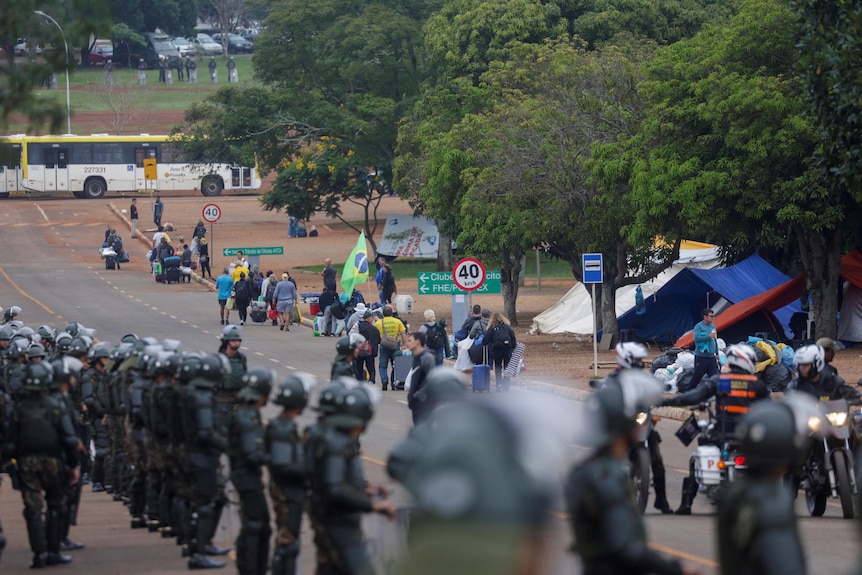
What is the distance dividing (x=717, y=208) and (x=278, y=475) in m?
20.4

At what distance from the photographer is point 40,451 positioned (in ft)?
36.8

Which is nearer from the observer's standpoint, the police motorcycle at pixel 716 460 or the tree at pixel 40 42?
the tree at pixel 40 42

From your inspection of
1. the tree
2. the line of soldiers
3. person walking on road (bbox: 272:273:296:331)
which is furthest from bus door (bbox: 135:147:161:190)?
the tree

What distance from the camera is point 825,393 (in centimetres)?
1349

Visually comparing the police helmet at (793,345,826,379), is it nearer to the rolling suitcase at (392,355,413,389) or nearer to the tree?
the tree

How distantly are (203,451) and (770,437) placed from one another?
6070mm

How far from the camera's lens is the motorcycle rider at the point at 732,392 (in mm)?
13031

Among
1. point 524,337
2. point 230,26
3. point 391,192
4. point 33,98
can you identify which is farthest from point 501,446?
point 230,26

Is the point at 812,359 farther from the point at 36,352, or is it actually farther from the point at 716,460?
the point at 36,352

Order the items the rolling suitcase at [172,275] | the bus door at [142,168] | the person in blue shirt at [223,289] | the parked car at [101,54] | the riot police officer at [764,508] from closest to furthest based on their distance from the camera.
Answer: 1. the riot police officer at [764,508]
2. the person in blue shirt at [223,289]
3. the rolling suitcase at [172,275]
4. the bus door at [142,168]
5. the parked car at [101,54]

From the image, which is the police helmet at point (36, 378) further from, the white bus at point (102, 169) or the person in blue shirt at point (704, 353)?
the white bus at point (102, 169)

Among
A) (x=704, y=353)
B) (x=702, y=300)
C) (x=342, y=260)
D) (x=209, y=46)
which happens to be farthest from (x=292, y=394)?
(x=209, y=46)

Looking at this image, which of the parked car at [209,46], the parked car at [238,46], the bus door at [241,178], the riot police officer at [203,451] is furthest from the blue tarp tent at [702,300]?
the parked car at [238,46]

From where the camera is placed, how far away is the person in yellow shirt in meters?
25.0
